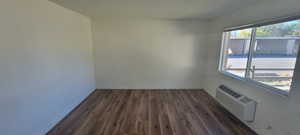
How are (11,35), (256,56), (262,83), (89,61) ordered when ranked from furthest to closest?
(89,61), (256,56), (262,83), (11,35)

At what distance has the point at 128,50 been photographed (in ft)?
12.5

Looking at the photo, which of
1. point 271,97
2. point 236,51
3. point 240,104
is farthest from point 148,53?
point 271,97

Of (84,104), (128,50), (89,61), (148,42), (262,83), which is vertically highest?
(148,42)

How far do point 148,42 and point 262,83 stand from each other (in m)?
2.65

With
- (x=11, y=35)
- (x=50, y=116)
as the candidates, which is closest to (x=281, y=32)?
(x=11, y=35)

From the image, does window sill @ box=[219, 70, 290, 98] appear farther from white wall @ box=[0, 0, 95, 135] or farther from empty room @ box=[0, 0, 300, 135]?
white wall @ box=[0, 0, 95, 135]

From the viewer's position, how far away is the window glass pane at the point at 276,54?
1681mm

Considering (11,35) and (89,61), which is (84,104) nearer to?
(89,61)

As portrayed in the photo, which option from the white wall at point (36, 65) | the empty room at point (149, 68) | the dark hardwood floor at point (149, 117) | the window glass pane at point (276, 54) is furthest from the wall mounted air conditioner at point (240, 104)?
the white wall at point (36, 65)

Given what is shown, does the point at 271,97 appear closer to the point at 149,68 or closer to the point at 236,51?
the point at 236,51

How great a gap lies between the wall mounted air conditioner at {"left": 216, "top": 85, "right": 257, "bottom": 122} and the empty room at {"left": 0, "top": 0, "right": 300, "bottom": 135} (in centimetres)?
2

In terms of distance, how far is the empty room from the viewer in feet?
5.39

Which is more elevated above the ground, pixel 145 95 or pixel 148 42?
pixel 148 42

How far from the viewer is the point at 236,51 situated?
2793mm
